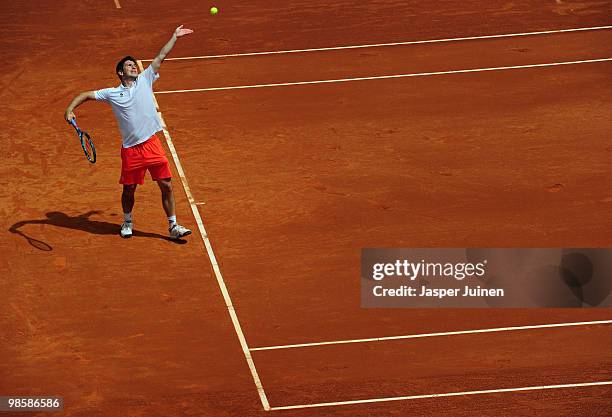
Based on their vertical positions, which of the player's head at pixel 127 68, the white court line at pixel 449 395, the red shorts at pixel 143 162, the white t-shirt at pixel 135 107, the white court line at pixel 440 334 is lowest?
the white court line at pixel 449 395

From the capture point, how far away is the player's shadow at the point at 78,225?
738 inches

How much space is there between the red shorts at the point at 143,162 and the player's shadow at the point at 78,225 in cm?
90

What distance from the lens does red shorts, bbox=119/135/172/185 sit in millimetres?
18219

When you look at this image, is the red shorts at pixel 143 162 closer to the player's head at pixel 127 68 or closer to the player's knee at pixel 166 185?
the player's knee at pixel 166 185

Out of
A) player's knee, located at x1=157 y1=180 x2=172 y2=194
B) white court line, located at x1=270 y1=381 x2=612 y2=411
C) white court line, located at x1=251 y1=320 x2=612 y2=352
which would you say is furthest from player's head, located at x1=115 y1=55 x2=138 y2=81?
white court line, located at x1=270 y1=381 x2=612 y2=411

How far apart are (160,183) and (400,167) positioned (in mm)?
3965

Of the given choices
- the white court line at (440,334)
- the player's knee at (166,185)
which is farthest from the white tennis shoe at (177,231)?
the white court line at (440,334)

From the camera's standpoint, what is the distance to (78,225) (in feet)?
62.7

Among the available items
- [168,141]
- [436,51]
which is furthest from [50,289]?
[436,51]

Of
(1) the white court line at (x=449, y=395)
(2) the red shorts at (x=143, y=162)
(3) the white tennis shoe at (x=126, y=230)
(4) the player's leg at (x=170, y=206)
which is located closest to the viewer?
(1) the white court line at (x=449, y=395)

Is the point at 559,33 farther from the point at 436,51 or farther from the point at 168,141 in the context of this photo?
the point at 168,141

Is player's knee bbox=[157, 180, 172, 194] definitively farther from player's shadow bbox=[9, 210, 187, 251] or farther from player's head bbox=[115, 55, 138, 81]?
player's head bbox=[115, 55, 138, 81]

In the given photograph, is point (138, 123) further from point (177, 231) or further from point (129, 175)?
point (177, 231)

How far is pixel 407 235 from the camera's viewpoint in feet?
61.1
